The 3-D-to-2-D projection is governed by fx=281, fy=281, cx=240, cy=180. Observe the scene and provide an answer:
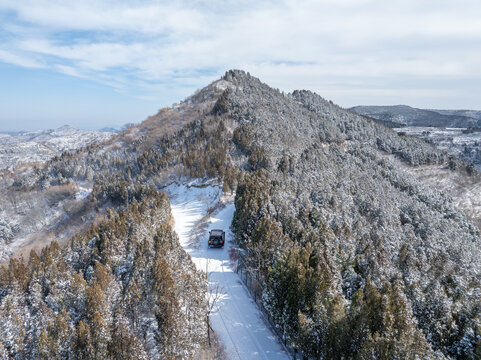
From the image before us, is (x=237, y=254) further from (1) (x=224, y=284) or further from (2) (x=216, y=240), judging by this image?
(1) (x=224, y=284)

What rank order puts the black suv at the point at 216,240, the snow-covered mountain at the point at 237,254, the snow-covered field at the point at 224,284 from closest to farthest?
the snow-covered mountain at the point at 237,254
the snow-covered field at the point at 224,284
the black suv at the point at 216,240

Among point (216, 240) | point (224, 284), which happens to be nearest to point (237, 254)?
point (216, 240)

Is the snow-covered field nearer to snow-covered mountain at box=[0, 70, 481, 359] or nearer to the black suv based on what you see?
snow-covered mountain at box=[0, 70, 481, 359]

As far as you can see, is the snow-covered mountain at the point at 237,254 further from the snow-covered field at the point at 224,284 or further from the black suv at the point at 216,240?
the black suv at the point at 216,240

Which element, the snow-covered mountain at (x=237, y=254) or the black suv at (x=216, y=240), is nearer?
the snow-covered mountain at (x=237, y=254)

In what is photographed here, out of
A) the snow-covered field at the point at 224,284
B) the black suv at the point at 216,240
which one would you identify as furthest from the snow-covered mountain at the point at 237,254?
the black suv at the point at 216,240

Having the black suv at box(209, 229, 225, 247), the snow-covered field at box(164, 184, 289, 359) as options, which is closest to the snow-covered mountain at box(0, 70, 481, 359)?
the snow-covered field at box(164, 184, 289, 359)

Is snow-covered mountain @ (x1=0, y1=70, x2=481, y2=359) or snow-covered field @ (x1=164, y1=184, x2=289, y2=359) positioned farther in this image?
snow-covered field @ (x1=164, y1=184, x2=289, y2=359)

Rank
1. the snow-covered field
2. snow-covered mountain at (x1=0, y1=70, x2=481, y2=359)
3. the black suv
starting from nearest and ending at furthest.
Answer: snow-covered mountain at (x1=0, y1=70, x2=481, y2=359)
the snow-covered field
the black suv

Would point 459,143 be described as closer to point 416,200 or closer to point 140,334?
point 416,200
